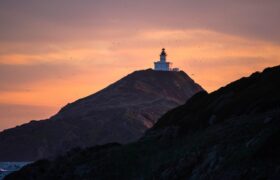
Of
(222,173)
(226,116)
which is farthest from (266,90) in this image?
(222,173)

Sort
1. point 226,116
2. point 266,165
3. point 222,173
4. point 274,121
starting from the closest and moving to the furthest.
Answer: point 266,165 < point 222,173 < point 274,121 < point 226,116

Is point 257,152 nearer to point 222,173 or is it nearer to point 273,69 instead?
point 222,173

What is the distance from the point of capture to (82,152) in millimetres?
75125

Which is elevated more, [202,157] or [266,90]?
[266,90]

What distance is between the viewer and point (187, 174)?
176ft

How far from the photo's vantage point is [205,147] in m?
56.7

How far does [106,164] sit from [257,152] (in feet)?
77.8

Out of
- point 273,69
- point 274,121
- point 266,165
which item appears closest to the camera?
point 266,165

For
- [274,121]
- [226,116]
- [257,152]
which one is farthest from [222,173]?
[226,116]

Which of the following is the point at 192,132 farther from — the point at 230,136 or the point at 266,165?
the point at 266,165

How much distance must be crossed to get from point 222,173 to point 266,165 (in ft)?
14.8

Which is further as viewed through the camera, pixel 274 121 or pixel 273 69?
pixel 273 69

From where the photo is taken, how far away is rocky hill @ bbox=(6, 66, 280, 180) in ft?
155

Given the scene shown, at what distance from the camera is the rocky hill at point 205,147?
47.4m
